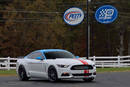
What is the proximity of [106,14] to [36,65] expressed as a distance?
17399 millimetres

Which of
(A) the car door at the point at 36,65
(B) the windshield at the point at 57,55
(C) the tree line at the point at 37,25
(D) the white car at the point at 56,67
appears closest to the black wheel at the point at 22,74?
(D) the white car at the point at 56,67

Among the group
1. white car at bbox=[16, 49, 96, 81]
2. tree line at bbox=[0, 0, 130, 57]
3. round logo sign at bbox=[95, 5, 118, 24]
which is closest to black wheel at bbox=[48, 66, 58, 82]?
white car at bbox=[16, 49, 96, 81]

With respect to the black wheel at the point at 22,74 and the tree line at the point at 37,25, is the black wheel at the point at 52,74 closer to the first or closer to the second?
the black wheel at the point at 22,74

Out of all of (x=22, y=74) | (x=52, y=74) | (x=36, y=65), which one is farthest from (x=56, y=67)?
(x=22, y=74)

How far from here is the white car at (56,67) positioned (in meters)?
17.8

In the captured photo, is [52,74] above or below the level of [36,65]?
below

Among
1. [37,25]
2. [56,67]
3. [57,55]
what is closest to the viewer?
[56,67]

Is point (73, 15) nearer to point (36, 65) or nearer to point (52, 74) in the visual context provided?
point (36, 65)

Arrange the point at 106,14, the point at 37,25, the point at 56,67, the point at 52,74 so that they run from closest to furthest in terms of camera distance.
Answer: the point at 56,67 < the point at 52,74 < the point at 106,14 < the point at 37,25

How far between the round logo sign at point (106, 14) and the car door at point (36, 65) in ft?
54.7

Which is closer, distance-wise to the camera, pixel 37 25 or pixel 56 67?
pixel 56 67

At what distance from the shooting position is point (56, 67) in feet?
58.7

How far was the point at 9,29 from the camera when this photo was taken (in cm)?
6588

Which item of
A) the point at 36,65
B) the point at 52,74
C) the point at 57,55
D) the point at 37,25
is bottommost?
the point at 52,74
